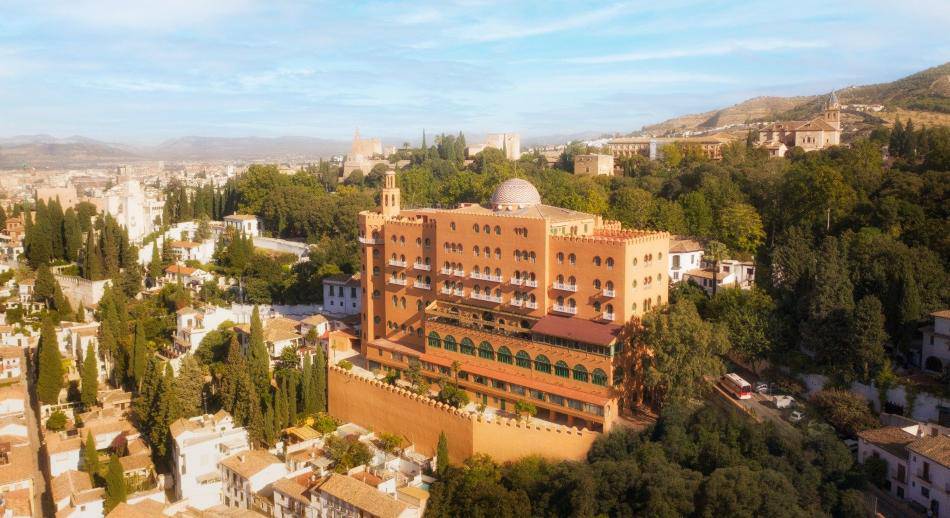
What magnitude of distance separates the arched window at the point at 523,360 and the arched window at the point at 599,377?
10.2 feet

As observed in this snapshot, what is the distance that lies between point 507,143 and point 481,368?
77.5 metres

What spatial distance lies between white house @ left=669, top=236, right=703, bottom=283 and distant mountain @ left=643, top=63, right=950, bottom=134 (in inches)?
1541

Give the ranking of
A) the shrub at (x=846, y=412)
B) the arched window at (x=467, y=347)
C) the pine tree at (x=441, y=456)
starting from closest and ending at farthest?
the shrub at (x=846, y=412), the pine tree at (x=441, y=456), the arched window at (x=467, y=347)

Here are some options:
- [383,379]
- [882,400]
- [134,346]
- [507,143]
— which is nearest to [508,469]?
[383,379]

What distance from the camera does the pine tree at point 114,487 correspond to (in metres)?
29.3

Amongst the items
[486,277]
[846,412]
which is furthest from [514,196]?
[846,412]

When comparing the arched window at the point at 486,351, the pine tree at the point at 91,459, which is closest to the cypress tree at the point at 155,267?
the pine tree at the point at 91,459

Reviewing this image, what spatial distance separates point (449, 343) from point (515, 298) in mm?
3895

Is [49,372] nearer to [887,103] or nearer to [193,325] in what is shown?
[193,325]

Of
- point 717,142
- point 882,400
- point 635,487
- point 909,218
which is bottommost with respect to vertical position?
point 635,487

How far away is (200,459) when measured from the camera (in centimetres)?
3145

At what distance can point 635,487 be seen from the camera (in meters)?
25.8

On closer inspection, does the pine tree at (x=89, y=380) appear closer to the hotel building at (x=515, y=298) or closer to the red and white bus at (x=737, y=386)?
the hotel building at (x=515, y=298)

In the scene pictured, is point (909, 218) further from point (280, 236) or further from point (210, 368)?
point (280, 236)
